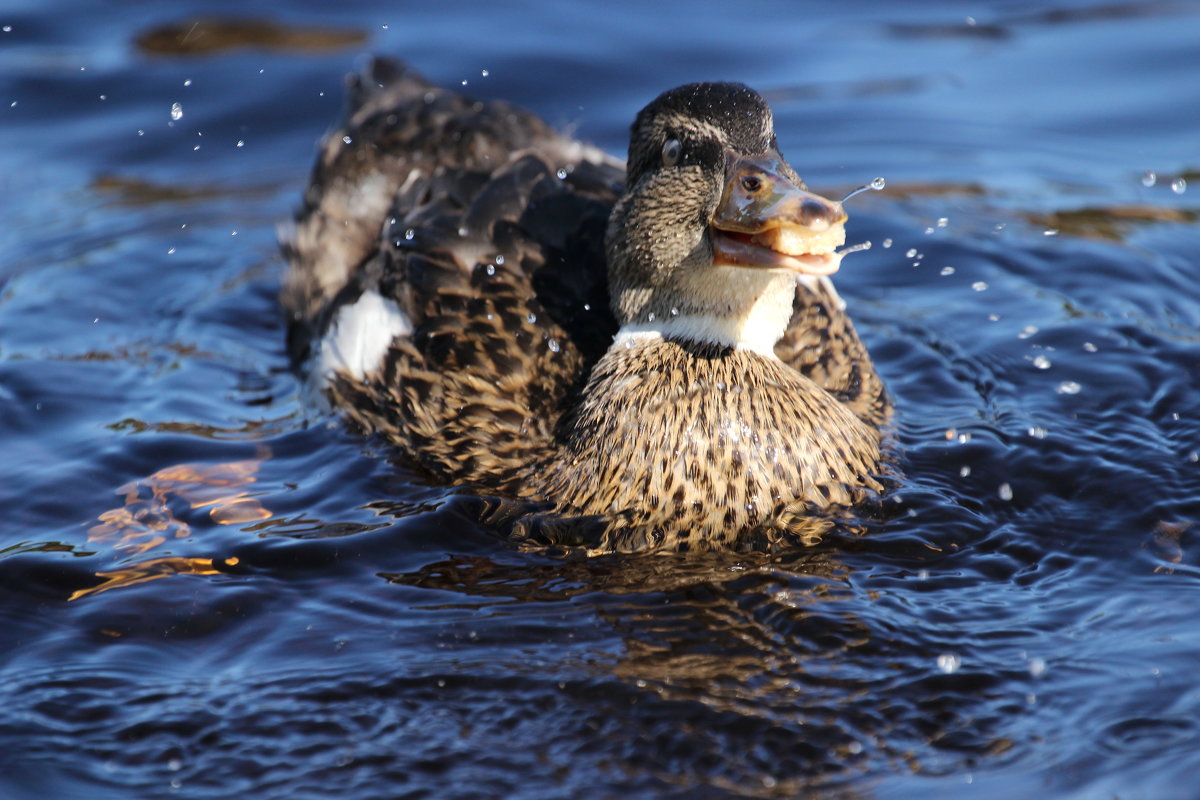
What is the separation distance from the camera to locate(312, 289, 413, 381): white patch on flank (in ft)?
19.6

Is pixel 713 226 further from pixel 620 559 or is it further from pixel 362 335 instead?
pixel 362 335

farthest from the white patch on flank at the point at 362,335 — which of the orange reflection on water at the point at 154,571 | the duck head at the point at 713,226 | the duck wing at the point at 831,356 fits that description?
the duck wing at the point at 831,356

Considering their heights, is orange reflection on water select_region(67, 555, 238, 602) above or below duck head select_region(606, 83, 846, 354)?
below

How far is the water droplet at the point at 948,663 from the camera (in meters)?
4.35

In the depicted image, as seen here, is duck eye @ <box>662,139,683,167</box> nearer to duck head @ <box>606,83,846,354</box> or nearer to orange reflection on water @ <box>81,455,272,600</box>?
duck head @ <box>606,83,846,354</box>

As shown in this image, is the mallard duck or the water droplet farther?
the mallard duck

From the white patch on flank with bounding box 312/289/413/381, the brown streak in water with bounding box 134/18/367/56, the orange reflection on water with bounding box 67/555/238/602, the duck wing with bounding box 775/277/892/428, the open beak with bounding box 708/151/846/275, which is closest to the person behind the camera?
Answer: the open beak with bounding box 708/151/846/275

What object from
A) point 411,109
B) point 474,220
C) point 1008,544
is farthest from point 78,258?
point 1008,544

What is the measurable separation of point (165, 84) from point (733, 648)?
6844mm

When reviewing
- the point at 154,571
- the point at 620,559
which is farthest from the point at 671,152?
the point at 154,571

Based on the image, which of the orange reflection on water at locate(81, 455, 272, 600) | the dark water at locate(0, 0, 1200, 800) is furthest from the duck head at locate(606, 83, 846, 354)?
the orange reflection on water at locate(81, 455, 272, 600)

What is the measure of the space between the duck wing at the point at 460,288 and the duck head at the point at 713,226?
40 centimetres

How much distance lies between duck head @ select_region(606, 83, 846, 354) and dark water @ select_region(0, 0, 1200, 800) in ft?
2.79

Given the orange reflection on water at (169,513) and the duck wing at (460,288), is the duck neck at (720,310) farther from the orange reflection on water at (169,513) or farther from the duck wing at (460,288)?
the orange reflection on water at (169,513)
